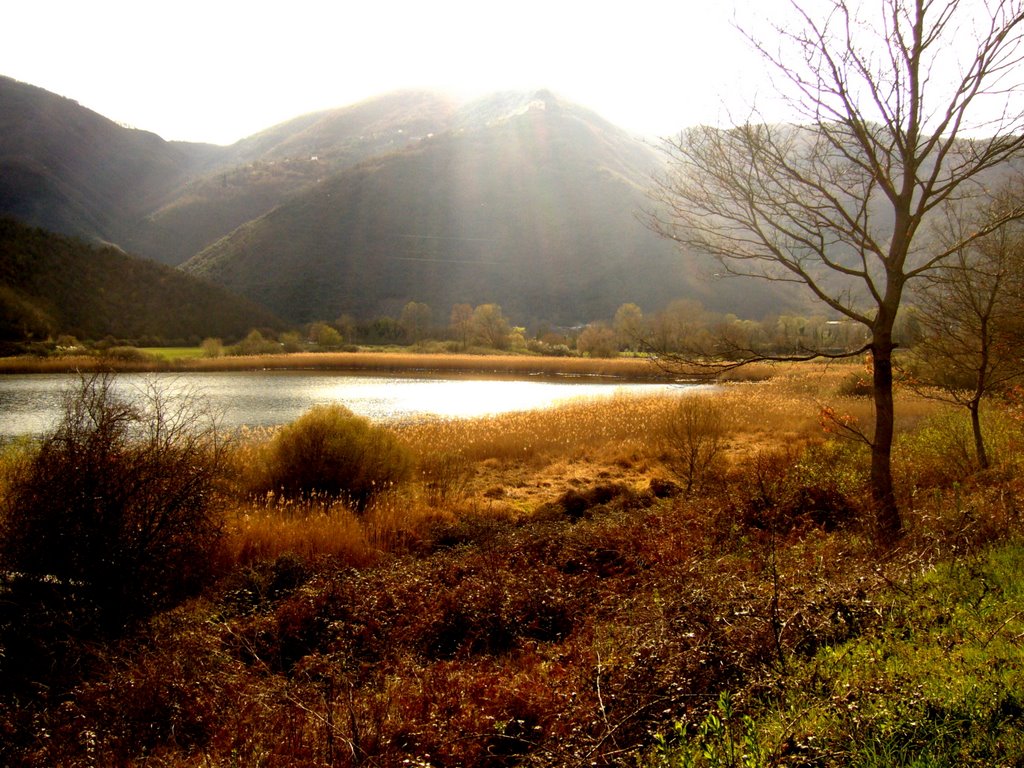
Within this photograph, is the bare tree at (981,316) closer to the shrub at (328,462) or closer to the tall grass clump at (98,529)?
the shrub at (328,462)

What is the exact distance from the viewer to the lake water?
23344 mm

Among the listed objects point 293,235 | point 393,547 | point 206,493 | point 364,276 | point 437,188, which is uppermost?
point 437,188

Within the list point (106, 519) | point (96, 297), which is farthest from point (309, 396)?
point (96, 297)

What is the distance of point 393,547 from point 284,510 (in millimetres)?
2411

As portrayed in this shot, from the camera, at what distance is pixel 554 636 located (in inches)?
237

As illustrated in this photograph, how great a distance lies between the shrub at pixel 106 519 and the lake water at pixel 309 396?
11.6 metres

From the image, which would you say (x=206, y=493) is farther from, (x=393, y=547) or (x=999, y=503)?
(x=999, y=503)

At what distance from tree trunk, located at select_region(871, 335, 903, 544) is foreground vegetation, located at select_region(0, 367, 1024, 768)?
0.21 m

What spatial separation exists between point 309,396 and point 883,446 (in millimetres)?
29316

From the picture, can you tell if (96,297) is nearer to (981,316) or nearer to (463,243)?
(463,243)

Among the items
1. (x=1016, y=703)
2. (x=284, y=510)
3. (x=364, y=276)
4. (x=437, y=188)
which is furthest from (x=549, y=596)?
(x=437, y=188)

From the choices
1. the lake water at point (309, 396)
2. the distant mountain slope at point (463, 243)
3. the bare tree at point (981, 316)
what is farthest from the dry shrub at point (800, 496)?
the distant mountain slope at point (463, 243)

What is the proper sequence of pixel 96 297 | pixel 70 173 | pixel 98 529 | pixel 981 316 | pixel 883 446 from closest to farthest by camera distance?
pixel 883 446 < pixel 98 529 < pixel 981 316 < pixel 96 297 < pixel 70 173

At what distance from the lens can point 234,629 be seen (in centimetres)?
616
